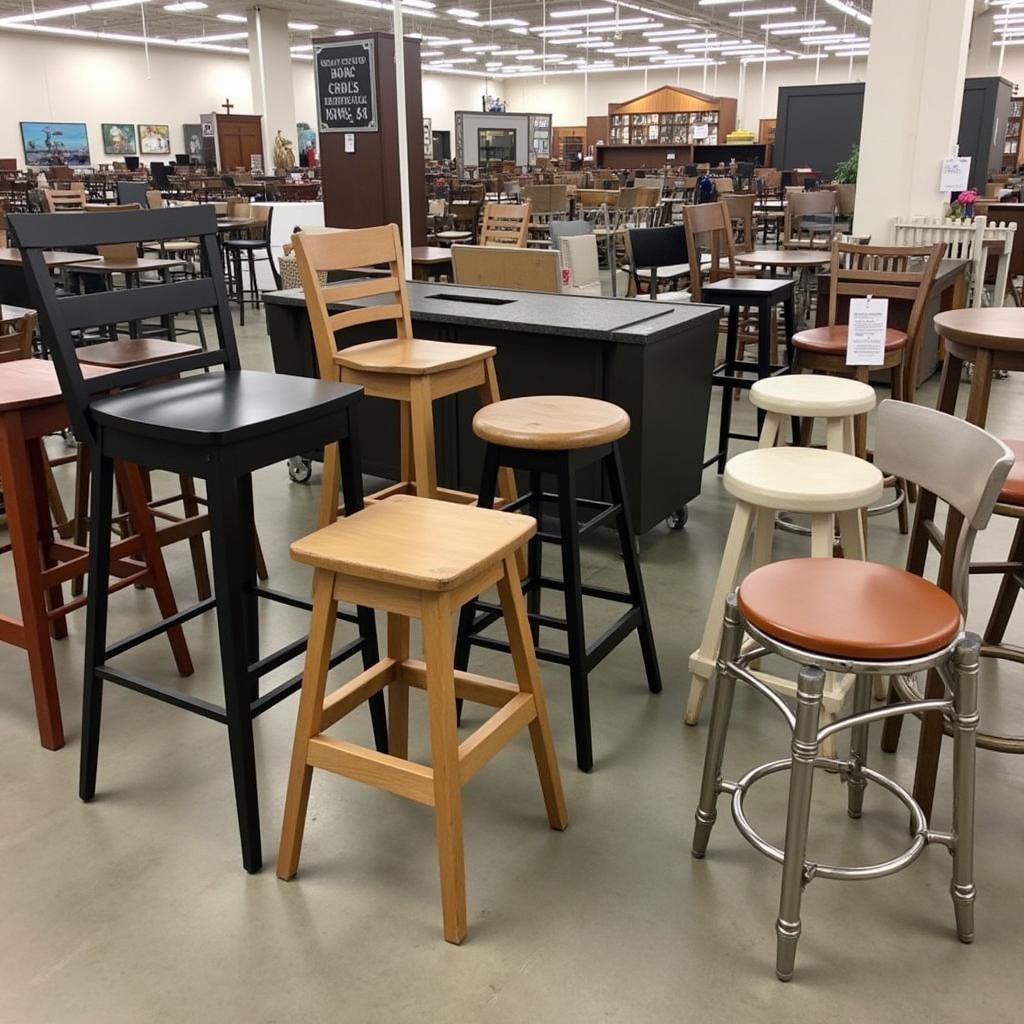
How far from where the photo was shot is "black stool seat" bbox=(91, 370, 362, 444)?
1.67m

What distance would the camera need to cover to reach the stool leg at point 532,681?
1756 millimetres

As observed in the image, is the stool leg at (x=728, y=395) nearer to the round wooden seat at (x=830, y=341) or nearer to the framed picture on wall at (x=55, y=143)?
the round wooden seat at (x=830, y=341)

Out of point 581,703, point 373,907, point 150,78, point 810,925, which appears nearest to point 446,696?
point 373,907

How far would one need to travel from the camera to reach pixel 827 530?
2010 mm

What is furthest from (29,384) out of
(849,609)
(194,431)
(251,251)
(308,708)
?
(251,251)

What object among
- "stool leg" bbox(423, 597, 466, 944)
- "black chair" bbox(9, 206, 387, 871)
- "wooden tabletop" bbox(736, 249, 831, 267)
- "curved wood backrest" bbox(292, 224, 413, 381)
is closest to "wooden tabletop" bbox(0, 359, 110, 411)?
"black chair" bbox(9, 206, 387, 871)

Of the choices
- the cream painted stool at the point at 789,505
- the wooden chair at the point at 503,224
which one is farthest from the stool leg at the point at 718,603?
the wooden chair at the point at 503,224

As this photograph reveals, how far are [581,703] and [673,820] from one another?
0.31m

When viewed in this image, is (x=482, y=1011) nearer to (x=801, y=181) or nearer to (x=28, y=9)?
(x=801, y=181)

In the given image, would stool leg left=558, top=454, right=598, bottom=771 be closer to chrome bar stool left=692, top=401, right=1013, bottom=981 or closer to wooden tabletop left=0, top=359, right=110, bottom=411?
chrome bar stool left=692, top=401, right=1013, bottom=981

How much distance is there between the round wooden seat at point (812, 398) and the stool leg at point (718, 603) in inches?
15.4

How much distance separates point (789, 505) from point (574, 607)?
49 centimetres

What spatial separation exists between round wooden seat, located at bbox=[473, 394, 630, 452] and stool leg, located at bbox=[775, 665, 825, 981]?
2.49 feet

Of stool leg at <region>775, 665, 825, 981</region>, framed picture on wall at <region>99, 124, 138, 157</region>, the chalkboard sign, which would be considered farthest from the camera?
framed picture on wall at <region>99, 124, 138, 157</region>
